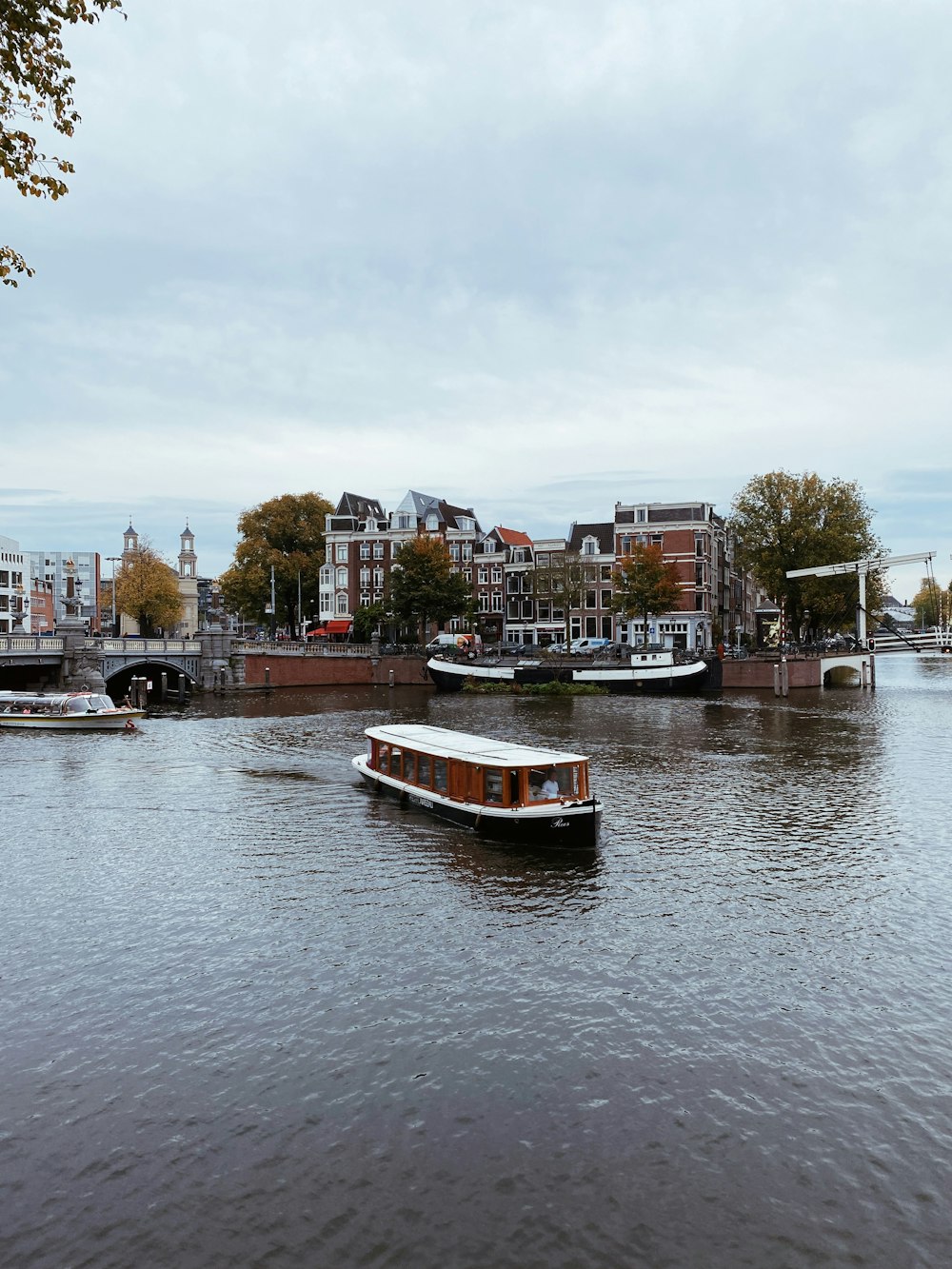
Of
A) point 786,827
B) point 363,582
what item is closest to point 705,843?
point 786,827

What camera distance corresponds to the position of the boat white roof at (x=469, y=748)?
1010 inches

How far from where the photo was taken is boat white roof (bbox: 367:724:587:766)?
25.7m

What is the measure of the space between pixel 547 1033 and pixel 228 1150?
16.3 ft

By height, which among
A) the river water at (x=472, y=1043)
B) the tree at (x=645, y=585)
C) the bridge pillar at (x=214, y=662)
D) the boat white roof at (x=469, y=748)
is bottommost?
the river water at (x=472, y=1043)

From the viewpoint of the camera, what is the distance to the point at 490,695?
249ft

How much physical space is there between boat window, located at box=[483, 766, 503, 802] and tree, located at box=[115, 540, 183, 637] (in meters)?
97.3

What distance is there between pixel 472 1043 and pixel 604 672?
65740 millimetres

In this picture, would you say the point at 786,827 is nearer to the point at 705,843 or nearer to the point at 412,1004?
the point at 705,843

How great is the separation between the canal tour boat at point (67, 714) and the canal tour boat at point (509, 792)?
2852 centimetres

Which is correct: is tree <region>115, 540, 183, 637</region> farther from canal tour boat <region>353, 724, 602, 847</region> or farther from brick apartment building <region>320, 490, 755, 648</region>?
canal tour boat <region>353, 724, 602, 847</region>

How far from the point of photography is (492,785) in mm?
25922

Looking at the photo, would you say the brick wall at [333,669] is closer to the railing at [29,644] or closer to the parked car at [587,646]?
the parked car at [587,646]

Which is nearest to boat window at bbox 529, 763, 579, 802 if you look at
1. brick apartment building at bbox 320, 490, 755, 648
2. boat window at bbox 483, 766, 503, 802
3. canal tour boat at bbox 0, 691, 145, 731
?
boat window at bbox 483, 766, 503, 802

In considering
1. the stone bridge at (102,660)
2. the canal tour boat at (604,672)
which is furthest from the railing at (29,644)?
the canal tour boat at (604,672)
